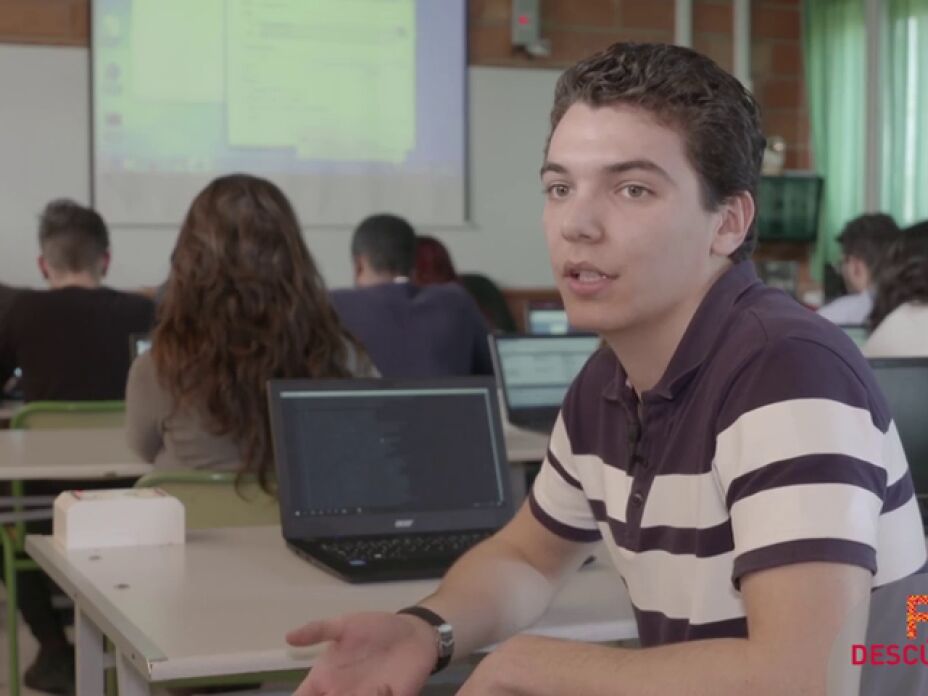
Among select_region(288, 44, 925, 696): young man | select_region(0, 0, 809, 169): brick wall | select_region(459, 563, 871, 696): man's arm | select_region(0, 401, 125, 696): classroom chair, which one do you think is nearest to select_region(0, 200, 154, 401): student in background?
select_region(0, 401, 125, 696): classroom chair

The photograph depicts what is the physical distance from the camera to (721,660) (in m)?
1.21

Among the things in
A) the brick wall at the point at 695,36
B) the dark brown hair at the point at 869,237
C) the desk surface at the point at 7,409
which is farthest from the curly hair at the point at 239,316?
the brick wall at the point at 695,36

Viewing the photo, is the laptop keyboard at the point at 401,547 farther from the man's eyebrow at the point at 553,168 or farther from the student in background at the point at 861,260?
the student in background at the point at 861,260

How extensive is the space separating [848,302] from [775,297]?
4106mm

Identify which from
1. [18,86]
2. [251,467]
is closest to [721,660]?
[251,467]

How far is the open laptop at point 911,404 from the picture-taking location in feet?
9.01

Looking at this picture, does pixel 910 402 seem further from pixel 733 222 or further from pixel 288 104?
pixel 288 104

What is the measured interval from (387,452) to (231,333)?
2.40 ft

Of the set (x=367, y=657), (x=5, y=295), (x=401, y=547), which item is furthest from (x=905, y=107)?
(x=367, y=657)

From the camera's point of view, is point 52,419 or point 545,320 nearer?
point 52,419

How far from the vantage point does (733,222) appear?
57.1 inches

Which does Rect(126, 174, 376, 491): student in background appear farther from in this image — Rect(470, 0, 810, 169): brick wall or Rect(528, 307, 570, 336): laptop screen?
Rect(470, 0, 810, 169): brick wall

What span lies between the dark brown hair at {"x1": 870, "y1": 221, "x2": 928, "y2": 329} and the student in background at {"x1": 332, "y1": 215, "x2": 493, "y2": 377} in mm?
1324

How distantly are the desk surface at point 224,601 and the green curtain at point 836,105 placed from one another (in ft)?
20.9
